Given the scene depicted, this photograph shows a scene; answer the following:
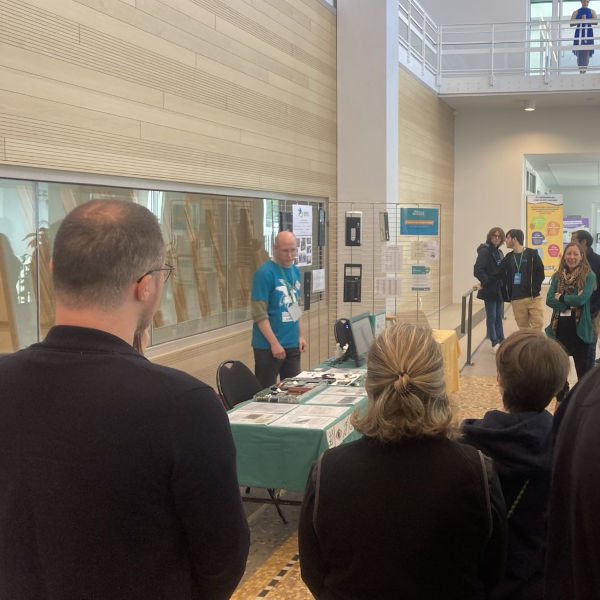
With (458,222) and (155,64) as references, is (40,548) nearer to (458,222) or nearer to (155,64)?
(155,64)

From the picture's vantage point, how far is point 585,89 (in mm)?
14289

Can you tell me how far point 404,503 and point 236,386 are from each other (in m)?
3.16

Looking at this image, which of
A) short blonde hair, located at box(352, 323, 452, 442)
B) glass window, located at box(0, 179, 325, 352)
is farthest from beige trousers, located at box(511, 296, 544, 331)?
short blonde hair, located at box(352, 323, 452, 442)

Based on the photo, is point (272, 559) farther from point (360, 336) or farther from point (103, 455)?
point (103, 455)

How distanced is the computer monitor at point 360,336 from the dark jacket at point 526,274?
3.67m

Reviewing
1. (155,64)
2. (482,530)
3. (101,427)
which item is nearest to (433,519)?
(482,530)

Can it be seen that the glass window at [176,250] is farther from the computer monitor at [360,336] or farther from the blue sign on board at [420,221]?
the computer monitor at [360,336]

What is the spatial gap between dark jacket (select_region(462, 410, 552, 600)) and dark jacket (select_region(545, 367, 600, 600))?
3.31 feet

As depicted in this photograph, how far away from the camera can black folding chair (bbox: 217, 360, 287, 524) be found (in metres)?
4.59

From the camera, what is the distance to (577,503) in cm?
110

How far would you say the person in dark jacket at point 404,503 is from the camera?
1735 mm

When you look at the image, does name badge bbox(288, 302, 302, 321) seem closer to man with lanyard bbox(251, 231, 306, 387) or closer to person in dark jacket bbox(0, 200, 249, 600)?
man with lanyard bbox(251, 231, 306, 387)

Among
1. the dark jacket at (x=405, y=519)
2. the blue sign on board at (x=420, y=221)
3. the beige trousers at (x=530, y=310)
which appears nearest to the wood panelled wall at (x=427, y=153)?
the beige trousers at (x=530, y=310)

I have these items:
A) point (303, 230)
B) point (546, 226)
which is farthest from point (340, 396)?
point (546, 226)
